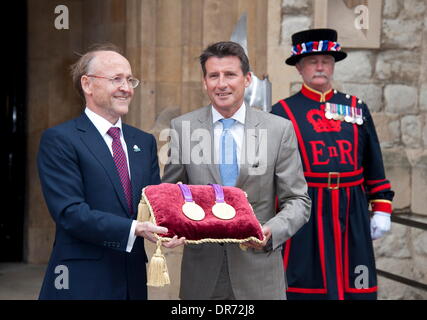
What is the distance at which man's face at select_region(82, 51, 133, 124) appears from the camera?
9.42ft

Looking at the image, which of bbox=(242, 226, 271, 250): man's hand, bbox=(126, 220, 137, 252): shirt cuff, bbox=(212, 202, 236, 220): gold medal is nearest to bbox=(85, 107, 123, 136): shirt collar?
bbox=(126, 220, 137, 252): shirt cuff

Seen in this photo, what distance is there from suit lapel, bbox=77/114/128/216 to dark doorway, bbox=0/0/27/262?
3765 millimetres

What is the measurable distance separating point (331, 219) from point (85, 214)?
1.67m

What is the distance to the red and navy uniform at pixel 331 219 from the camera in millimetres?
3980

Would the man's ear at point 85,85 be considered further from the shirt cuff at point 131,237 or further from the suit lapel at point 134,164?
the shirt cuff at point 131,237

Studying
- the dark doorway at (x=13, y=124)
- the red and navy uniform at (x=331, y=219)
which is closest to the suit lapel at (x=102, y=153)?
the red and navy uniform at (x=331, y=219)

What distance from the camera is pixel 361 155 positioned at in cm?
410

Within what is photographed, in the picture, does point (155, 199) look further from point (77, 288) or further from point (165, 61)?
point (165, 61)

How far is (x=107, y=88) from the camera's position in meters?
2.87
